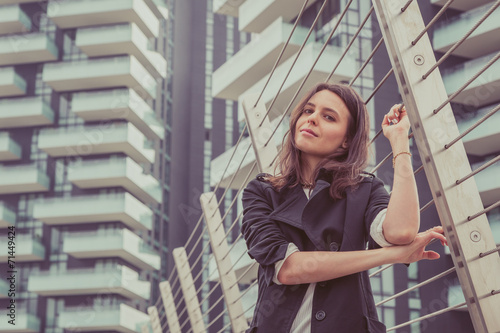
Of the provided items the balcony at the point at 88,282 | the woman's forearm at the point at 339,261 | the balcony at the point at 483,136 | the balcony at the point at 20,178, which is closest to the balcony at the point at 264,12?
the balcony at the point at 483,136

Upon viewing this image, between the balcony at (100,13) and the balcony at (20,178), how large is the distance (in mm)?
7317

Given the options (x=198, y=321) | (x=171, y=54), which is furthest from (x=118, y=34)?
(x=198, y=321)

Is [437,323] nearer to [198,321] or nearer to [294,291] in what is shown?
[198,321]

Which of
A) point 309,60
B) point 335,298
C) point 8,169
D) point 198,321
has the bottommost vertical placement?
point 335,298

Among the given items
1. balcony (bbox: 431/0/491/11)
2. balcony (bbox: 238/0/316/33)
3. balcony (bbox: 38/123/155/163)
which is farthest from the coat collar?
balcony (bbox: 38/123/155/163)

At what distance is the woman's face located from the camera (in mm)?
2290

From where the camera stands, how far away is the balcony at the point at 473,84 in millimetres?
24656

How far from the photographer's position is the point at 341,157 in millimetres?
2303

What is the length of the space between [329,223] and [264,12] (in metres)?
26.1

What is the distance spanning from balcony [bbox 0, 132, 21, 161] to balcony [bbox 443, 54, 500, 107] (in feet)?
72.5

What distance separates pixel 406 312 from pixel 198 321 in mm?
21306

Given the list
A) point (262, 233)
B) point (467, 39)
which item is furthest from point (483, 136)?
point (262, 233)

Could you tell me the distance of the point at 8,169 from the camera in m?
38.7

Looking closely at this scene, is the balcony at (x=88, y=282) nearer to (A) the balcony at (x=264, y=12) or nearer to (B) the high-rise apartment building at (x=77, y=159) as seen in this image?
(B) the high-rise apartment building at (x=77, y=159)
